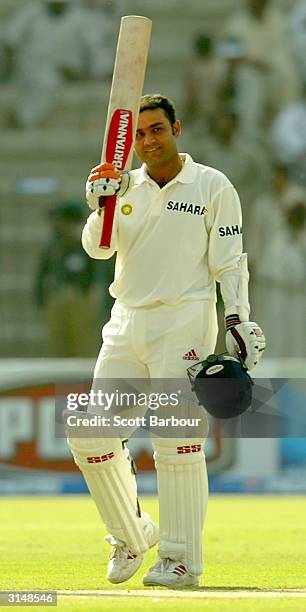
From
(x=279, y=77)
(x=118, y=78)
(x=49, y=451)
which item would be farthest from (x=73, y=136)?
(x=118, y=78)

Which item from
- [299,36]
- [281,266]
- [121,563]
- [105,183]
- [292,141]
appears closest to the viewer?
[105,183]

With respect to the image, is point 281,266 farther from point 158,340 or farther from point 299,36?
point 158,340

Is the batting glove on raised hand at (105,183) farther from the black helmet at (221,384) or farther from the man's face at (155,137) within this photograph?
the black helmet at (221,384)

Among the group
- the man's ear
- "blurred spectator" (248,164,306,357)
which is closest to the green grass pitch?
"blurred spectator" (248,164,306,357)

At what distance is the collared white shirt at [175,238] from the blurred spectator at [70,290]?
5602mm

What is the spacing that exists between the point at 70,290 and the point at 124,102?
5804mm

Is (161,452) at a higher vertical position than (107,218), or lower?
lower

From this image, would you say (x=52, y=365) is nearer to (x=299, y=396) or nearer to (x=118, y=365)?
(x=299, y=396)

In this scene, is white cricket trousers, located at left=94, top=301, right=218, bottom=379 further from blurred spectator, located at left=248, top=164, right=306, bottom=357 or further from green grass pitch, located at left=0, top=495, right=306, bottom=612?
blurred spectator, located at left=248, top=164, right=306, bottom=357

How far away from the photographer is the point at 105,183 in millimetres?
4711

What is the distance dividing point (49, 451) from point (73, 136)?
3.03m

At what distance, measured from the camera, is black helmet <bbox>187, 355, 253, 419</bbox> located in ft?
15.5

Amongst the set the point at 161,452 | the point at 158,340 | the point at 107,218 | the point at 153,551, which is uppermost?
→ the point at 107,218

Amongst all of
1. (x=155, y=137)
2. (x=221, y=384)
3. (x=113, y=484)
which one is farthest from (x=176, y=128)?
(x=113, y=484)
